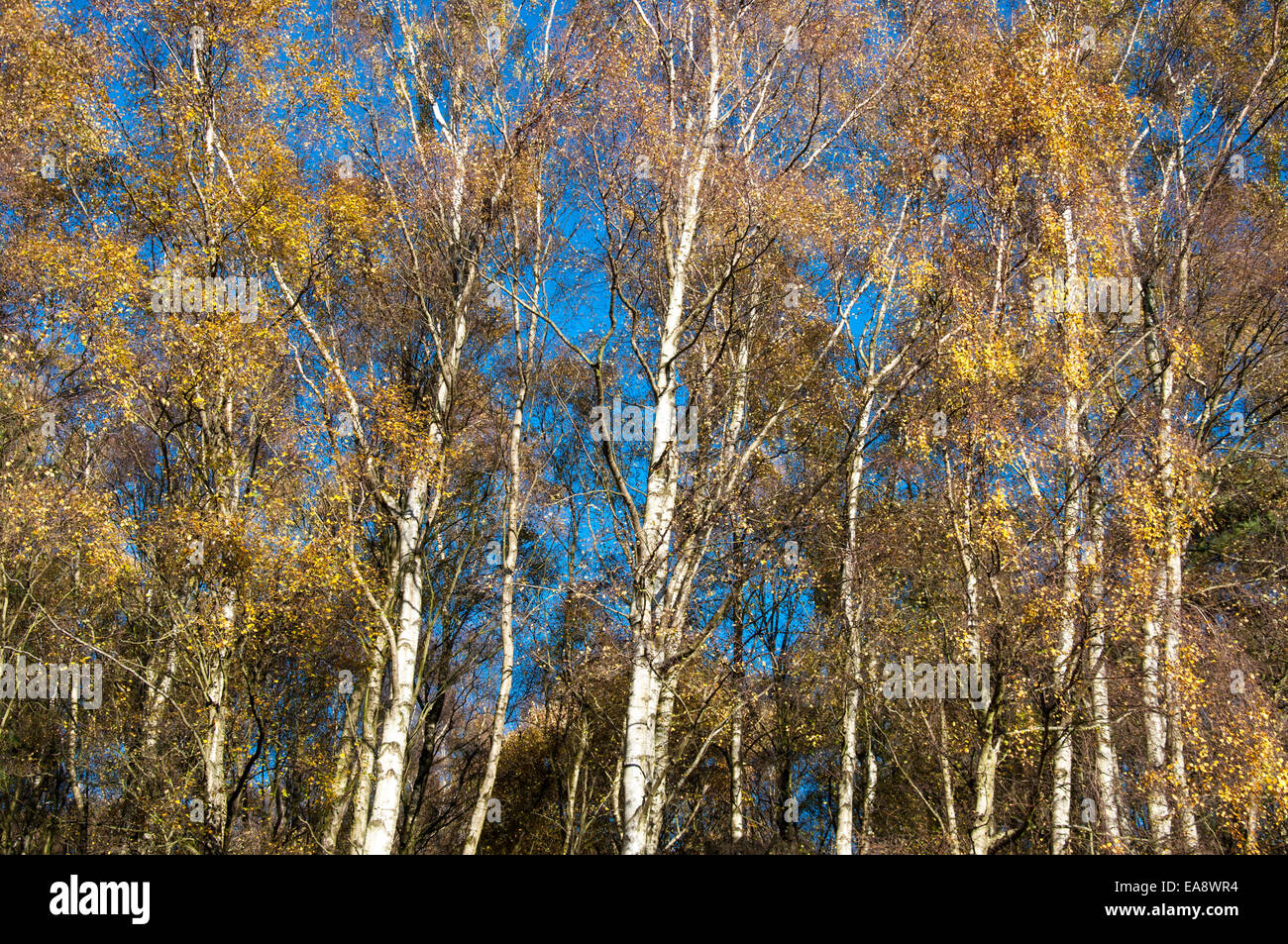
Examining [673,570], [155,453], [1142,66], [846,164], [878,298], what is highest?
[1142,66]

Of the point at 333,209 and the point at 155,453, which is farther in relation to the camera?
the point at 155,453

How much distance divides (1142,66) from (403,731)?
19.8 meters

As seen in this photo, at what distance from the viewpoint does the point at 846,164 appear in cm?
1941

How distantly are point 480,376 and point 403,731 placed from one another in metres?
9.15

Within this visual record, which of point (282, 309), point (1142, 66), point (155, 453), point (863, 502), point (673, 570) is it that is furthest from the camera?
point (155, 453)

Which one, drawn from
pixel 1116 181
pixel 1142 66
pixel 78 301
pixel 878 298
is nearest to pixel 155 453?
pixel 78 301

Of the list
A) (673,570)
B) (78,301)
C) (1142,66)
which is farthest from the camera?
(1142,66)

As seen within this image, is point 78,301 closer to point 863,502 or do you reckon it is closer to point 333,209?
point 333,209

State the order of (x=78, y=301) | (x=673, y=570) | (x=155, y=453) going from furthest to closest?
1. (x=155, y=453)
2. (x=78, y=301)
3. (x=673, y=570)

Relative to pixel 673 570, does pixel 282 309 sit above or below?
above

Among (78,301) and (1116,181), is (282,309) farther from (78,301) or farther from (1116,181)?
(1116,181)

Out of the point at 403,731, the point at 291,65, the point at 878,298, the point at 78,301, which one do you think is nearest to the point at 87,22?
the point at 291,65

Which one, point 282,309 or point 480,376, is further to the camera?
point 480,376

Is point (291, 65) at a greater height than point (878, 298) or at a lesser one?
greater
